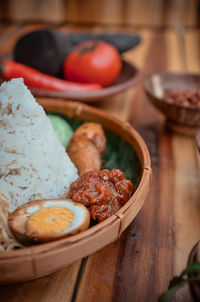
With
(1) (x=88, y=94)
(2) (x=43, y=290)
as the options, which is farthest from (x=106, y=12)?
(2) (x=43, y=290)

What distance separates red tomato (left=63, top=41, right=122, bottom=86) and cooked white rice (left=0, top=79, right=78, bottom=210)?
791mm

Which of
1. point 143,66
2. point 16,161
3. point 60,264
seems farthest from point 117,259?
point 143,66

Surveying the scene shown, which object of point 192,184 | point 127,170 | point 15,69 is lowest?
point 192,184

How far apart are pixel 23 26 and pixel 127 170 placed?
2.65 metres

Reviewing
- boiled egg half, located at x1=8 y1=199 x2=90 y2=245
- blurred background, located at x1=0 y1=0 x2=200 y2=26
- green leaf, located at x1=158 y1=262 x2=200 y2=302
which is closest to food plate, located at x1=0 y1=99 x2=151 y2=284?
boiled egg half, located at x1=8 y1=199 x2=90 y2=245

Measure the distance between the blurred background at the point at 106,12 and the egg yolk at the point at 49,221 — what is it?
3.01 meters

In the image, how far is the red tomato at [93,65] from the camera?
5.06 ft

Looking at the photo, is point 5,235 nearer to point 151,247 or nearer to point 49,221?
point 49,221

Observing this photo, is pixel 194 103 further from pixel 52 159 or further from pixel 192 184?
pixel 52 159

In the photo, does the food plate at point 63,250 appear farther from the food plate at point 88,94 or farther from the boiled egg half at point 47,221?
the food plate at point 88,94

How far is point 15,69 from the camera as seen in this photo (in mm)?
1492

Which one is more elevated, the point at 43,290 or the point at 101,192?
the point at 101,192

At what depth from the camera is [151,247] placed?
786 mm

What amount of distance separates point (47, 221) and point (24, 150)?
231 millimetres
